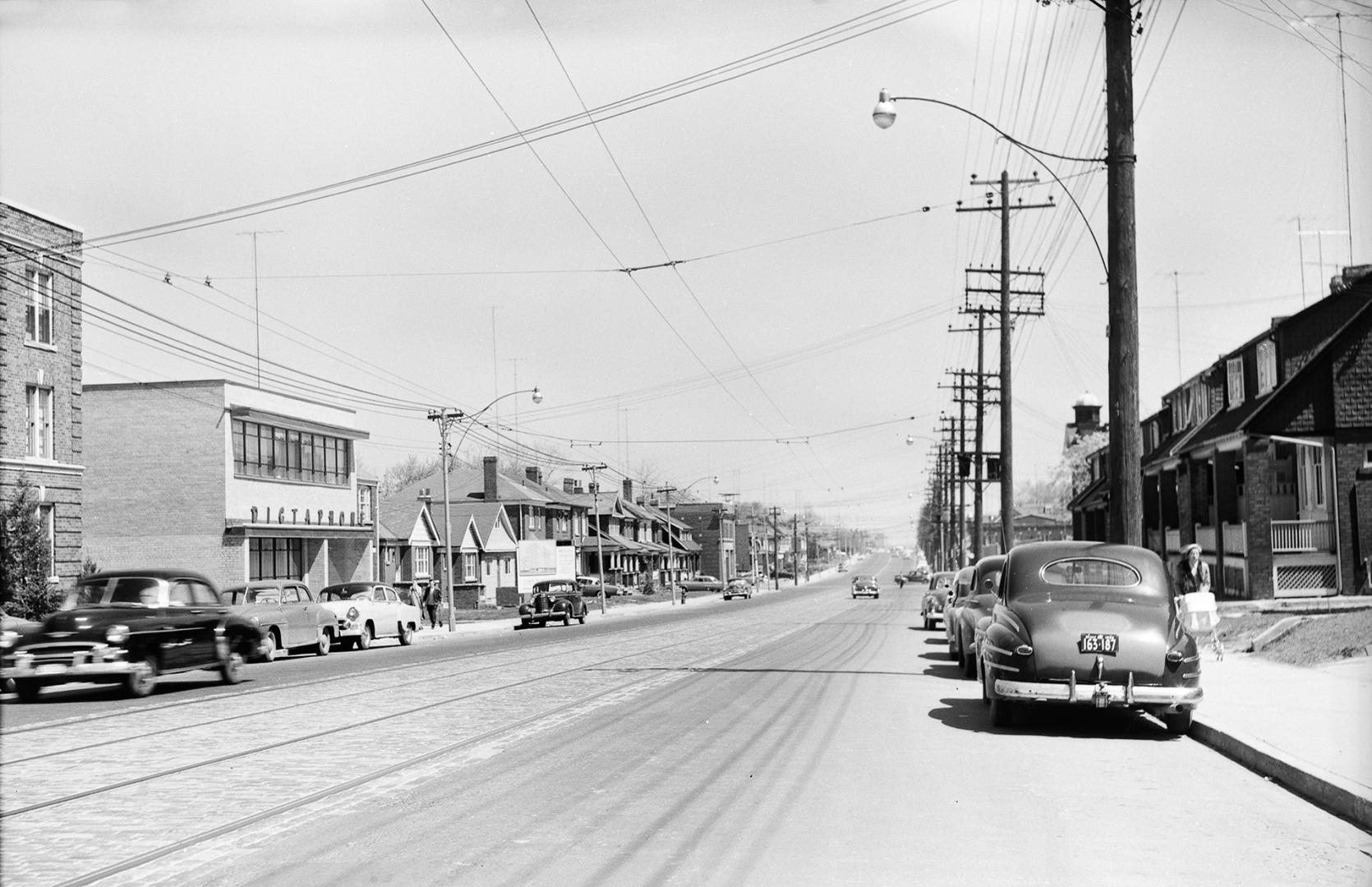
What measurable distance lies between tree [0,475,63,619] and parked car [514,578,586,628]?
719 inches

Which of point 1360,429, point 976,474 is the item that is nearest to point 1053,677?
point 1360,429

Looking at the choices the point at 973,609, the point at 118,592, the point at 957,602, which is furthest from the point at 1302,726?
the point at 118,592

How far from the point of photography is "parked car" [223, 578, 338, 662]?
26844 mm

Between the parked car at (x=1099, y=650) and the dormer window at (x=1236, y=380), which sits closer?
the parked car at (x=1099, y=650)

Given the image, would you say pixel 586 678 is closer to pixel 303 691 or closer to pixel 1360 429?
pixel 303 691

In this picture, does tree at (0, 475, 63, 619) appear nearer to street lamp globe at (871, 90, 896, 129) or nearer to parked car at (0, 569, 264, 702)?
parked car at (0, 569, 264, 702)

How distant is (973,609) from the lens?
59.6 ft

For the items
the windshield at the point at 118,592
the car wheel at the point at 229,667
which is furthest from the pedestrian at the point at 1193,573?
the windshield at the point at 118,592

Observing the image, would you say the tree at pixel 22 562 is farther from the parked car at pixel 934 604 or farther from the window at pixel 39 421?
the parked car at pixel 934 604

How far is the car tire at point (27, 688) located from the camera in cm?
1686

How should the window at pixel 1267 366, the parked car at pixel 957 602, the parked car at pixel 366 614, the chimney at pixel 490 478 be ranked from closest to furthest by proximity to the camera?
the parked car at pixel 957 602, the parked car at pixel 366 614, the window at pixel 1267 366, the chimney at pixel 490 478

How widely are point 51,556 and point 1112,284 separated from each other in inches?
1171

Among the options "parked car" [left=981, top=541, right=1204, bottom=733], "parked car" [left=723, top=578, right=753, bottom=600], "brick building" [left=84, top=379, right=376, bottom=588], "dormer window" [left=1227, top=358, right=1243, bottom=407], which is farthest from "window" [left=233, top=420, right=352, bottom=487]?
"parked car" [left=723, top=578, right=753, bottom=600]

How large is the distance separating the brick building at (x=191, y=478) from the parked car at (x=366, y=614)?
1209 cm
